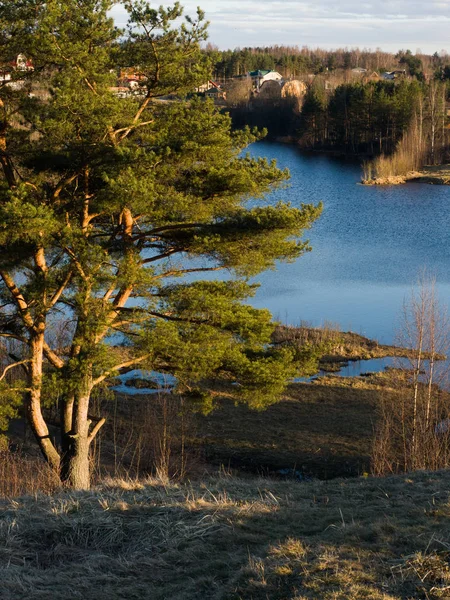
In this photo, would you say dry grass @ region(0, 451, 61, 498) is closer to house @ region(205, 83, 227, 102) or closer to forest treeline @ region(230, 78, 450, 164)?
house @ region(205, 83, 227, 102)

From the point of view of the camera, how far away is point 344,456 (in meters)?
15.0

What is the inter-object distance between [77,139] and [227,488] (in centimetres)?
562

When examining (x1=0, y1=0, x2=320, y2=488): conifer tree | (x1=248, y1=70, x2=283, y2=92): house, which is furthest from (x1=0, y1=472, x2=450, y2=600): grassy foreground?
(x1=248, y1=70, x2=283, y2=92): house

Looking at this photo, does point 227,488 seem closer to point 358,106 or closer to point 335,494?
point 335,494

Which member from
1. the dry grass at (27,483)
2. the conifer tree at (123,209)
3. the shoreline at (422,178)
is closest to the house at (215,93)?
the conifer tree at (123,209)

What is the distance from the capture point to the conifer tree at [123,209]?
34.2 feet

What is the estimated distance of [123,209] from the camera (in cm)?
1105

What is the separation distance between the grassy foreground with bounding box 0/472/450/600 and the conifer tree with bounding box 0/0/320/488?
423 cm

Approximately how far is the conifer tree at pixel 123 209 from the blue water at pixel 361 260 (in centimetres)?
514

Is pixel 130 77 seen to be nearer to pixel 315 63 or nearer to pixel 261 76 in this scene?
pixel 261 76

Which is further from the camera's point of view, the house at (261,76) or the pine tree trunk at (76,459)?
the house at (261,76)

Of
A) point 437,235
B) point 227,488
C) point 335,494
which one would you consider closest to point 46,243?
point 227,488

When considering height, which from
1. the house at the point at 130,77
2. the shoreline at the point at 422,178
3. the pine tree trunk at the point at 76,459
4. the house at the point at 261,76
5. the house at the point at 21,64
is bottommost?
the pine tree trunk at the point at 76,459

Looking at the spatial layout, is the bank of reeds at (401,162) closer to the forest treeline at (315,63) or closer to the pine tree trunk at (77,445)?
the forest treeline at (315,63)
